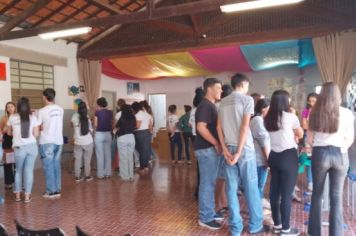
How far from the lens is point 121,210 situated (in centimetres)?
397

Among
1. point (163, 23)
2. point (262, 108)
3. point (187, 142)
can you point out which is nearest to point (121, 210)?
point (262, 108)

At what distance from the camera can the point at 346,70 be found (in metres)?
5.96

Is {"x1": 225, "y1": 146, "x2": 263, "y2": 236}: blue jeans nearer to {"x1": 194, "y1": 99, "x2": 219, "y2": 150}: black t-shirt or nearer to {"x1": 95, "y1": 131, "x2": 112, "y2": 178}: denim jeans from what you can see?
{"x1": 194, "y1": 99, "x2": 219, "y2": 150}: black t-shirt

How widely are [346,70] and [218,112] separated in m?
4.04

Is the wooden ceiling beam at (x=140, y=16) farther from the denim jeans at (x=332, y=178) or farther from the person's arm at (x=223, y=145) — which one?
the denim jeans at (x=332, y=178)

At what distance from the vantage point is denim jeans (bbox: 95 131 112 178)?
18.8 feet

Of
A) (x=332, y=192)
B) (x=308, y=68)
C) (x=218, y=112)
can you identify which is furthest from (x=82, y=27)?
(x=308, y=68)

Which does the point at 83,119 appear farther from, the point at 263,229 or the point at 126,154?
the point at 263,229

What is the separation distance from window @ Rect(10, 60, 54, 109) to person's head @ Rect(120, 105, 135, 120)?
2.73 m

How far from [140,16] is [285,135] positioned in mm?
3176

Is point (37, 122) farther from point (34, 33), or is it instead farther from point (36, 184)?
point (34, 33)

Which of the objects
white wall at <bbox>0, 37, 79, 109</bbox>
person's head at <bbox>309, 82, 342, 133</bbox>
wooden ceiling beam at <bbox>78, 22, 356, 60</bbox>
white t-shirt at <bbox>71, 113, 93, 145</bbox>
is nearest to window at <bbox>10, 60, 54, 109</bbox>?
white wall at <bbox>0, 37, 79, 109</bbox>

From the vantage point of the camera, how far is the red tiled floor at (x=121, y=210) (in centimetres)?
336

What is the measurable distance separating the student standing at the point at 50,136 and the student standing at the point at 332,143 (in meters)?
3.39
